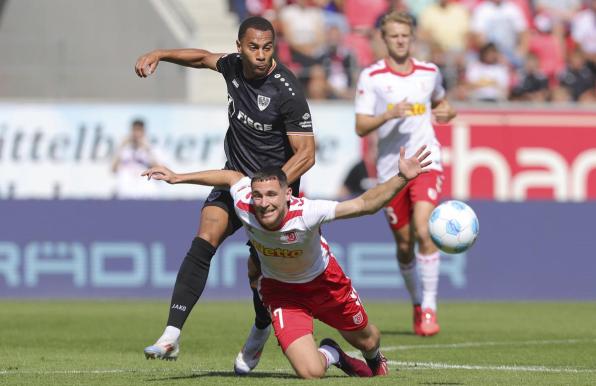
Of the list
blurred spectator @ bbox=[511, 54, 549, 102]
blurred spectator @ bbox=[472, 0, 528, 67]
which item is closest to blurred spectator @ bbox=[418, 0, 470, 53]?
blurred spectator @ bbox=[472, 0, 528, 67]

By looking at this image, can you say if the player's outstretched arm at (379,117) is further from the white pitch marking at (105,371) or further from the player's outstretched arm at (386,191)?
the player's outstretched arm at (386,191)

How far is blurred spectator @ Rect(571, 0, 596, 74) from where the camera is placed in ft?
73.5

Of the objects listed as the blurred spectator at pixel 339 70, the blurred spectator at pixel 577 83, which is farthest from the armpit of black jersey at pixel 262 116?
the blurred spectator at pixel 577 83

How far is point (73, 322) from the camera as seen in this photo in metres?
13.4

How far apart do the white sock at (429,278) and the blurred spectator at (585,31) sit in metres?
11.1

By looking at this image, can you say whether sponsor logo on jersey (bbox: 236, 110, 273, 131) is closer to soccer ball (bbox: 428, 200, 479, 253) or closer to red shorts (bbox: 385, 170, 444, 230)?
soccer ball (bbox: 428, 200, 479, 253)

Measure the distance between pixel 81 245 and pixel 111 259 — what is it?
413mm

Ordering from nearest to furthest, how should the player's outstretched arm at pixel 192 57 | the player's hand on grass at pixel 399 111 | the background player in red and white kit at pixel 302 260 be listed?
the background player in red and white kit at pixel 302 260
the player's outstretched arm at pixel 192 57
the player's hand on grass at pixel 399 111

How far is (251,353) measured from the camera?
8.72m

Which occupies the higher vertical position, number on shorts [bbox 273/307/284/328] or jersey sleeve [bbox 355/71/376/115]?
jersey sleeve [bbox 355/71/376/115]

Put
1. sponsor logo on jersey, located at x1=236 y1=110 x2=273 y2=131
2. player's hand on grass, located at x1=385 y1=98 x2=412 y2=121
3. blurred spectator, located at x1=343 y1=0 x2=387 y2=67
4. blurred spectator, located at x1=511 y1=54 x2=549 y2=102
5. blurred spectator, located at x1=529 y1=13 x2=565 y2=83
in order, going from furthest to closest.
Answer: blurred spectator, located at x1=529 y1=13 x2=565 y2=83 → blurred spectator, located at x1=343 y1=0 x2=387 y2=67 → blurred spectator, located at x1=511 y1=54 x2=549 y2=102 → player's hand on grass, located at x1=385 y1=98 x2=412 y2=121 → sponsor logo on jersey, located at x1=236 y1=110 x2=273 y2=131

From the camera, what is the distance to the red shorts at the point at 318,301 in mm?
8320

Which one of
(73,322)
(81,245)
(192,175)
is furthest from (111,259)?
(192,175)

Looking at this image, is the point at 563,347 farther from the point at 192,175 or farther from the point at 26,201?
the point at 26,201
